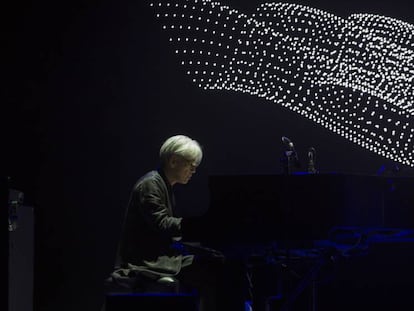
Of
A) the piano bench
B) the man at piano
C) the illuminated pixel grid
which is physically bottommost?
the piano bench

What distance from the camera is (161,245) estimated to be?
150 inches

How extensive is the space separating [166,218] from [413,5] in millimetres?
2790

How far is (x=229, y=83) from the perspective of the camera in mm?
4949

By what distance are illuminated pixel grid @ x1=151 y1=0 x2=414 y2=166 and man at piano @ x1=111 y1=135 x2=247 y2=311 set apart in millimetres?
1137

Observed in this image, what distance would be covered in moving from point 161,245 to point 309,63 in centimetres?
196

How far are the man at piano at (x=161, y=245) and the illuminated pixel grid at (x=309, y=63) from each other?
3.73 feet

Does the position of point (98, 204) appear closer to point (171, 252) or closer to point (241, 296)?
point (171, 252)

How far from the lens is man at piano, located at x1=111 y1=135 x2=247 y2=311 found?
3691 millimetres

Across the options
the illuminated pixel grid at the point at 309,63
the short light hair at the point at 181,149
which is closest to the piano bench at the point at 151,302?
the short light hair at the point at 181,149

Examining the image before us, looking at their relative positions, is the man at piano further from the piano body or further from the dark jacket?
the piano body

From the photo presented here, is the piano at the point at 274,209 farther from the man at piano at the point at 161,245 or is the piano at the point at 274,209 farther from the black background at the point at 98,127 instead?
the black background at the point at 98,127

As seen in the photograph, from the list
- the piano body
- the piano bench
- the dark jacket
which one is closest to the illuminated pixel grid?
the dark jacket

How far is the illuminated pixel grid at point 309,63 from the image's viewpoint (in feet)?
16.3

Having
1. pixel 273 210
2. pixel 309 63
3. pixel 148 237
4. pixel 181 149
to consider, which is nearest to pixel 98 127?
pixel 181 149
